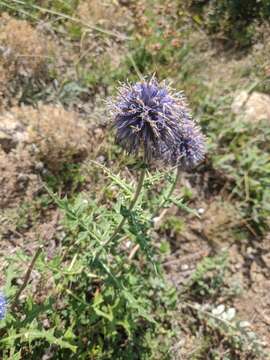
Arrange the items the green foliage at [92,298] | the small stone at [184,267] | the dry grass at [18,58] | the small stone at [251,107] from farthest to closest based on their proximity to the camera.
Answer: the small stone at [251,107], the dry grass at [18,58], the small stone at [184,267], the green foliage at [92,298]

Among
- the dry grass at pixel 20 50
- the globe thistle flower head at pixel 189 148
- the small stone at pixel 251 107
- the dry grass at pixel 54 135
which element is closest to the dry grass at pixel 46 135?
the dry grass at pixel 54 135

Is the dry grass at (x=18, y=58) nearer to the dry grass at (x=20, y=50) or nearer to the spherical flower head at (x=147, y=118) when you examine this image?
the dry grass at (x=20, y=50)

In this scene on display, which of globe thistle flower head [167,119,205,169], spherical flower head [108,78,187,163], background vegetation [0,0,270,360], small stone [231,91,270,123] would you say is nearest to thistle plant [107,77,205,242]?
spherical flower head [108,78,187,163]

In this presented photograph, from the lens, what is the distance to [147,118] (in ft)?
6.97

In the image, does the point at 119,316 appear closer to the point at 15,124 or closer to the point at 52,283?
the point at 52,283

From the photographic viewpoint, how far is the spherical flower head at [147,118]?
214 cm

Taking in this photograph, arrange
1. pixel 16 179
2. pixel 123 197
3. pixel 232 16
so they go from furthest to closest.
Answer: pixel 232 16
pixel 16 179
pixel 123 197

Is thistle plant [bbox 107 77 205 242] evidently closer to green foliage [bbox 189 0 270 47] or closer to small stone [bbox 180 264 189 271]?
small stone [bbox 180 264 189 271]

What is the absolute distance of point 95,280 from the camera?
3.17 meters

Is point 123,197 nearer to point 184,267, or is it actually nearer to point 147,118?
point 147,118

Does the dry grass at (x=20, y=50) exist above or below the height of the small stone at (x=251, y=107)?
above

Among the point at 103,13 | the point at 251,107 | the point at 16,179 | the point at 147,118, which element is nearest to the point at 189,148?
the point at 147,118

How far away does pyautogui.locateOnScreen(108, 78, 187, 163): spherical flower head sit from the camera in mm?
2143

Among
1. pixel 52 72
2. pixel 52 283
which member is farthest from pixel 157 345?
pixel 52 72
